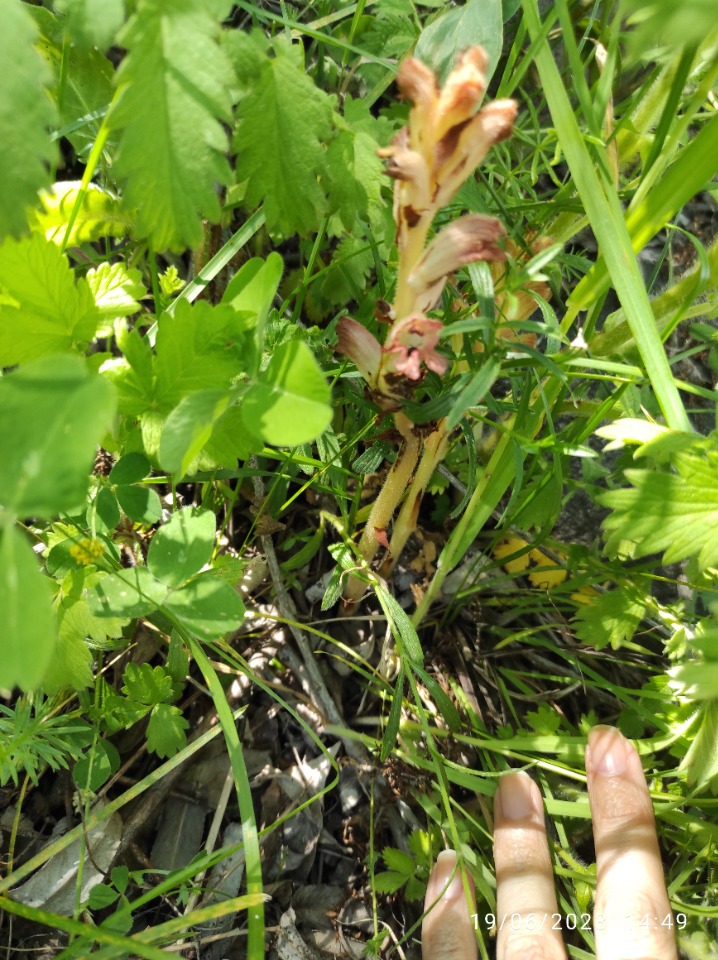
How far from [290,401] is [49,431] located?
0.34 metres

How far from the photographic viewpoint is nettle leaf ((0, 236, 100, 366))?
3.74ft

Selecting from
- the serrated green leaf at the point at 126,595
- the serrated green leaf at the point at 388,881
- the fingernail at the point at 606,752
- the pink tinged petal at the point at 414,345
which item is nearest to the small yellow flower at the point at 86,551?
the serrated green leaf at the point at 126,595

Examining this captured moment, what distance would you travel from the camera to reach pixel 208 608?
114 cm

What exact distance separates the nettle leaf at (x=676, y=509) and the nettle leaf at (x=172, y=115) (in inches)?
35.6

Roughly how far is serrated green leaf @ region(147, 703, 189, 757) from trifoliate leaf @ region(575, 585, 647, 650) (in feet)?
3.33

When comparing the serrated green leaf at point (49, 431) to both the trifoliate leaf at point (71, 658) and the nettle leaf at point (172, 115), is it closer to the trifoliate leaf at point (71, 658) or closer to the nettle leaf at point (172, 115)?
the nettle leaf at point (172, 115)

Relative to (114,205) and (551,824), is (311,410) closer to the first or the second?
(114,205)

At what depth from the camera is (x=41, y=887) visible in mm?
1479

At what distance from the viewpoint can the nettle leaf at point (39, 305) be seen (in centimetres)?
114

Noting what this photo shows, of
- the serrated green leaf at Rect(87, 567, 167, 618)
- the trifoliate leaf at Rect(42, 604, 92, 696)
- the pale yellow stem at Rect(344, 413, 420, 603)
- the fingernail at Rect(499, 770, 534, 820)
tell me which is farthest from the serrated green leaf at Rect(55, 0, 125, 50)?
the fingernail at Rect(499, 770, 534, 820)

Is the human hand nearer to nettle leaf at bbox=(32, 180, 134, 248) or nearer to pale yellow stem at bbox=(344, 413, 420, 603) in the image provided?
pale yellow stem at bbox=(344, 413, 420, 603)

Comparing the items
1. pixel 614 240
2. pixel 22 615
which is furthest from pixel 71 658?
pixel 614 240

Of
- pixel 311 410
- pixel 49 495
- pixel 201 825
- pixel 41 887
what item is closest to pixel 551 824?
pixel 201 825

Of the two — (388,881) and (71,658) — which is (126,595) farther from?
(388,881)
